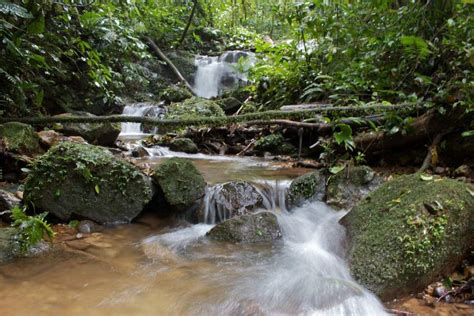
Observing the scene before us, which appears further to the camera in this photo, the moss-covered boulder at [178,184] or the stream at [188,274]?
the moss-covered boulder at [178,184]

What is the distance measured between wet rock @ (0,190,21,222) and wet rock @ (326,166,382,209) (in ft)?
11.8

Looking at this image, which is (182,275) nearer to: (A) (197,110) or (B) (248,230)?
(B) (248,230)

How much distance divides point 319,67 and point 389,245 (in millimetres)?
6257

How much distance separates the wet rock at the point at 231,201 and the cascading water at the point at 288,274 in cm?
7

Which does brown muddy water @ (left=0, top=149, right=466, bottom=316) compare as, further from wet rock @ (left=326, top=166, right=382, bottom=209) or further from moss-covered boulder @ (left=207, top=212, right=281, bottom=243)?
wet rock @ (left=326, top=166, right=382, bottom=209)

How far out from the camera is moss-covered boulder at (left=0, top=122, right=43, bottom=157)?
4.07 metres

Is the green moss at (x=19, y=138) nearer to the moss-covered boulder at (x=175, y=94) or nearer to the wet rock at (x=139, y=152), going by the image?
the wet rock at (x=139, y=152)

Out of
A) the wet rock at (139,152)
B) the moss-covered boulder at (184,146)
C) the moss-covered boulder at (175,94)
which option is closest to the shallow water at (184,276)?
the wet rock at (139,152)

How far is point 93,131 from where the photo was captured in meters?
6.61

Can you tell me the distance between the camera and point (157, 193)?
13.9 feet

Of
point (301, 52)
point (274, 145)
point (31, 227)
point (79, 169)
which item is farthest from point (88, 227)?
point (301, 52)

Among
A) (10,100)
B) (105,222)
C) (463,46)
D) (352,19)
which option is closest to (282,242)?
(105,222)

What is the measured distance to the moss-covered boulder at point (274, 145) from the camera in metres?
7.27

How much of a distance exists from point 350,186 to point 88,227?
3179 mm
